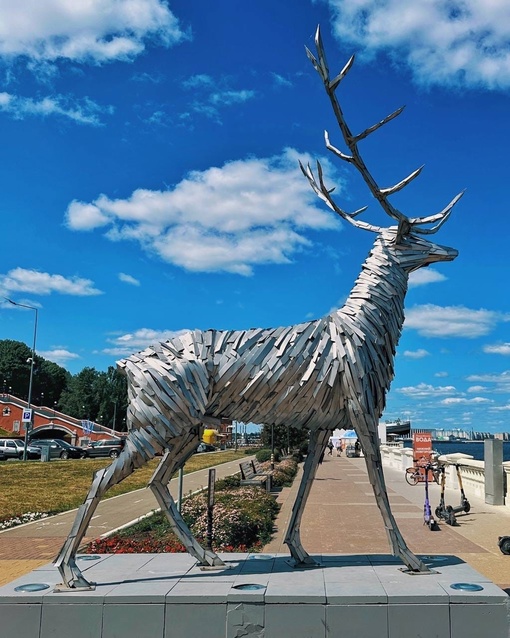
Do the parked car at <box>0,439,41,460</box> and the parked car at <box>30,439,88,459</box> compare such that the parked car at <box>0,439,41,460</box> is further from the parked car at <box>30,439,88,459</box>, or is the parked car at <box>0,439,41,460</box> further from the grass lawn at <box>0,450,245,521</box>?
the grass lawn at <box>0,450,245,521</box>

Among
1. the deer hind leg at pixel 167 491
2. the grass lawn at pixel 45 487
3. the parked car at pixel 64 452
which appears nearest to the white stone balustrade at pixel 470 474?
the grass lawn at pixel 45 487

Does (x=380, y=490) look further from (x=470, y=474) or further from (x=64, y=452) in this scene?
(x=64, y=452)

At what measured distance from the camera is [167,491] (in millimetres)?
6957

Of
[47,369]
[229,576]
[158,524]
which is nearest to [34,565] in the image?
[158,524]

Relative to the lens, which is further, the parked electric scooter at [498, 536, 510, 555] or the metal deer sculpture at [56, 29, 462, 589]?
the parked electric scooter at [498, 536, 510, 555]

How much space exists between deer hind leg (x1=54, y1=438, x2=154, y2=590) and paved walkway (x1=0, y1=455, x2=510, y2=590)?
12.7 ft

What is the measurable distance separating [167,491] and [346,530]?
27.8ft

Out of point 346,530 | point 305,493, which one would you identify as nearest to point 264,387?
point 305,493

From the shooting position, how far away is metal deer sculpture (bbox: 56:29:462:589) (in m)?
6.61

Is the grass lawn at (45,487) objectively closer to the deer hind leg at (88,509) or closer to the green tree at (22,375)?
the deer hind leg at (88,509)

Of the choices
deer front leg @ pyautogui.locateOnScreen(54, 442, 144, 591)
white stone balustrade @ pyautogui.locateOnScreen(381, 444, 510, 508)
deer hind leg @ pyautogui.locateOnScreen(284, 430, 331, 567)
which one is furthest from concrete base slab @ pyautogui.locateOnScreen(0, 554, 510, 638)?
white stone balustrade @ pyautogui.locateOnScreen(381, 444, 510, 508)
